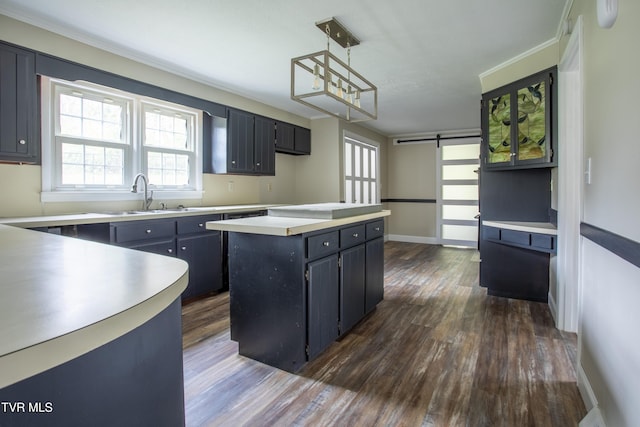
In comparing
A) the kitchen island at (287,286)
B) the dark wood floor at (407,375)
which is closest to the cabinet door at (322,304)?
the kitchen island at (287,286)

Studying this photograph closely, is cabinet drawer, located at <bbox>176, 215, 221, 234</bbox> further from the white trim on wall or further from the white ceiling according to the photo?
the white trim on wall

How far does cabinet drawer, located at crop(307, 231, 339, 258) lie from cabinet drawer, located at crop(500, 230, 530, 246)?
6.13ft

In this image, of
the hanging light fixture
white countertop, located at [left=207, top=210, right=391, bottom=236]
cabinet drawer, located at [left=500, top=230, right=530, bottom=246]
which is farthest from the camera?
cabinet drawer, located at [left=500, top=230, right=530, bottom=246]

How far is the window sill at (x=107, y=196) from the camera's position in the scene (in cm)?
278

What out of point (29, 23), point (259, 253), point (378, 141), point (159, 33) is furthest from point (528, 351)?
point (378, 141)

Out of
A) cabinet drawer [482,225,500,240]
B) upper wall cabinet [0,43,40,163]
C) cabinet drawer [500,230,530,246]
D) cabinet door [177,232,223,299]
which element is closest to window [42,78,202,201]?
upper wall cabinet [0,43,40,163]

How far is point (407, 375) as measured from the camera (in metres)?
2.03

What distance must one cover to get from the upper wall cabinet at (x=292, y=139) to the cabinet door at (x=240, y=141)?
2.05 ft

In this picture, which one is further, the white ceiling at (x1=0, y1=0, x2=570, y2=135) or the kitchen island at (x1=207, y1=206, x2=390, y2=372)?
the white ceiling at (x1=0, y1=0, x2=570, y2=135)

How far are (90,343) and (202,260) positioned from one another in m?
3.10

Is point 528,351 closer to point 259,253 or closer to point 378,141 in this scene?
point 259,253

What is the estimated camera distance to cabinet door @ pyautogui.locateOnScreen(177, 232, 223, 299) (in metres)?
3.29

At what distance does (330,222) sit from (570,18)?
220cm

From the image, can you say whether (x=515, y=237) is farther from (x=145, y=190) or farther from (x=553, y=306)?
(x=145, y=190)
